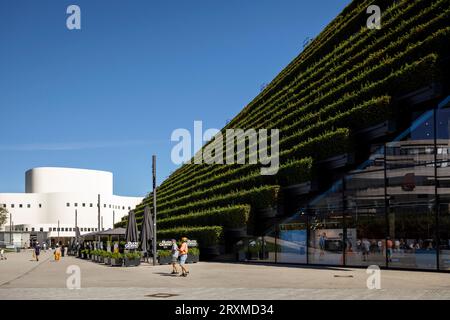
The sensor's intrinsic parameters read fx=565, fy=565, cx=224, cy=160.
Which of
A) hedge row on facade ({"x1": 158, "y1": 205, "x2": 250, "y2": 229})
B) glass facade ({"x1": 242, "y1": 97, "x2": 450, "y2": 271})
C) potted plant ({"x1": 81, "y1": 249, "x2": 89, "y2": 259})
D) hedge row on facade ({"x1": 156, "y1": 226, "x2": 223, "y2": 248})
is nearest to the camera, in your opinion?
glass facade ({"x1": 242, "y1": 97, "x2": 450, "y2": 271})

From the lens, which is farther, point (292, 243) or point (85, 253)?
point (85, 253)

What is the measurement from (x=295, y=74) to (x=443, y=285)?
20649mm

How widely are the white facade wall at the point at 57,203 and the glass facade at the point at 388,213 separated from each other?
5049 inches

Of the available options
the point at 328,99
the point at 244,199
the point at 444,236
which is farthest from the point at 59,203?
the point at 328,99

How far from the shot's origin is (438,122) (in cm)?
2269

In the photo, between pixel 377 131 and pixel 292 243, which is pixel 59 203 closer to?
pixel 292 243

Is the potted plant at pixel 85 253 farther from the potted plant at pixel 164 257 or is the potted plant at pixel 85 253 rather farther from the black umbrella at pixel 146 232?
the potted plant at pixel 164 257

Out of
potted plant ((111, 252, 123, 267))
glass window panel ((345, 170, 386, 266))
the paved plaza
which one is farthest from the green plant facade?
the paved plaza

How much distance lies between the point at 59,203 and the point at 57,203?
0.56 m

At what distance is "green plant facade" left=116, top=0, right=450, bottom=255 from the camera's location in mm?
20984

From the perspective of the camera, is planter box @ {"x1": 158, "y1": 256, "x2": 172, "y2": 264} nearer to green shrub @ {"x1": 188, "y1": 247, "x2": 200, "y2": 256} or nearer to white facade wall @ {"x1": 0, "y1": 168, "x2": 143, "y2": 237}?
green shrub @ {"x1": 188, "y1": 247, "x2": 200, "y2": 256}

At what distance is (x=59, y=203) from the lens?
157250mm

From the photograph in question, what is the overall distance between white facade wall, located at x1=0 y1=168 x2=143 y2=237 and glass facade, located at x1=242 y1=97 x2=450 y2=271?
421 feet
